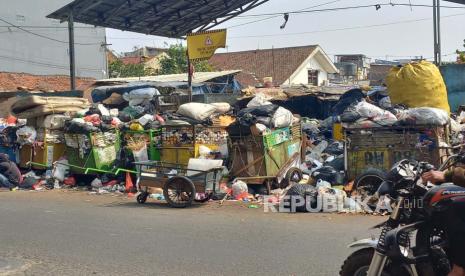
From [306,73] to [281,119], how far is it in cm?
2859

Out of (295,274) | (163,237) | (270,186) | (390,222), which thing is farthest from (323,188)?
(390,222)

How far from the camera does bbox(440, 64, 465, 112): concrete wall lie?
15.2m

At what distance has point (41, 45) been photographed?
34.3 m

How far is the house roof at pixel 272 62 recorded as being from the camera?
37.9 m

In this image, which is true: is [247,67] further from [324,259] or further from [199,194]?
[324,259]

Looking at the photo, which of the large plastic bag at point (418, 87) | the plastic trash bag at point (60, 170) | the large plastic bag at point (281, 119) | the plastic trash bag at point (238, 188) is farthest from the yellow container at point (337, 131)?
the plastic trash bag at point (60, 170)

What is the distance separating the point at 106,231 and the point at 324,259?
3.11 meters

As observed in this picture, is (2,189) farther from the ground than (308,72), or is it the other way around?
(308,72)

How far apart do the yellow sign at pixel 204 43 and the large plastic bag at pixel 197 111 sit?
9.26ft

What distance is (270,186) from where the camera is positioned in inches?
424

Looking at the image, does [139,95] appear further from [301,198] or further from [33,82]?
[33,82]

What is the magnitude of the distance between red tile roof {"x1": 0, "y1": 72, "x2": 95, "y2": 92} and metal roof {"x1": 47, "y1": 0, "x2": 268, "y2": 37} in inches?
337

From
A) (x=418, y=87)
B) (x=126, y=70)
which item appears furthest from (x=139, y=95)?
(x=126, y=70)

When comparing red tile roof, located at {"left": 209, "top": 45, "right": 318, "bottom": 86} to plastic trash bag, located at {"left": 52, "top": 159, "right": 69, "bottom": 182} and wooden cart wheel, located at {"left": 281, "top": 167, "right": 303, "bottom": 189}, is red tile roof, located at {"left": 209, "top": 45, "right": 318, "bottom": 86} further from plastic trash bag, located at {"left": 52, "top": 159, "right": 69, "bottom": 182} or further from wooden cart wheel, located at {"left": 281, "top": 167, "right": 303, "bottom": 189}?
wooden cart wheel, located at {"left": 281, "top": 167, "right": 303, "bottom": 189}
